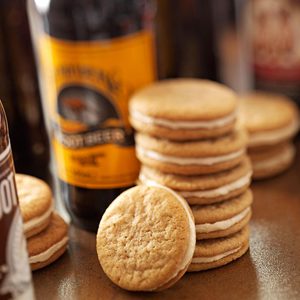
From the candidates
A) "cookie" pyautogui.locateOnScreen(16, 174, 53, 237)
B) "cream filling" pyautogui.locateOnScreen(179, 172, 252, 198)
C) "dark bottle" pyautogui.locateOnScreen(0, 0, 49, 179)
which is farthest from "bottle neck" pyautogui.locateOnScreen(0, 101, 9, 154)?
"dark bottle" pyautogui.locateOnScreen(0, 0, 49, 179)

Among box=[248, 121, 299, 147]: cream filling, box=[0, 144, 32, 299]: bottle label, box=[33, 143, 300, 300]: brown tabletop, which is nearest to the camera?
box=[0, 144, 32, 299]: bottle label

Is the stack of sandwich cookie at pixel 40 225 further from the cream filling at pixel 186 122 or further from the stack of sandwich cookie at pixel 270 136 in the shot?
the stack of sandwich cookie at pixel 270 136

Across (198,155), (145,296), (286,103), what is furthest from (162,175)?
(286,103)

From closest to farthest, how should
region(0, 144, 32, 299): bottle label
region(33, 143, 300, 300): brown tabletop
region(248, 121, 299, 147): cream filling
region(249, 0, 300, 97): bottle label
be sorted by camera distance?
region(0, 144, 32, 299): bottle label, region(33, 143, 300, 300): brown tabletop, region(248, 121, 299, 147): cream filling, region(249, 0, 300, 97): bottle label

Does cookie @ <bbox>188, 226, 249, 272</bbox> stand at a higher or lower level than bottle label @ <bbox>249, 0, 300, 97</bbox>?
lower

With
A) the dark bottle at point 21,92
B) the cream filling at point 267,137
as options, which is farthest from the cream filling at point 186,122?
the dark bottle at point 21,92

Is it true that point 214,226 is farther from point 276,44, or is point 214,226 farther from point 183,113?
point 276,44

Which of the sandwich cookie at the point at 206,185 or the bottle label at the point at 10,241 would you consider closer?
the bottle label at the point at 10,241

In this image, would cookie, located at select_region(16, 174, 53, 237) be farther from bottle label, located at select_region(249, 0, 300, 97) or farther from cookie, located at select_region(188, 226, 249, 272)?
bottle label, located at select_region(249, 0, 300, 97)
